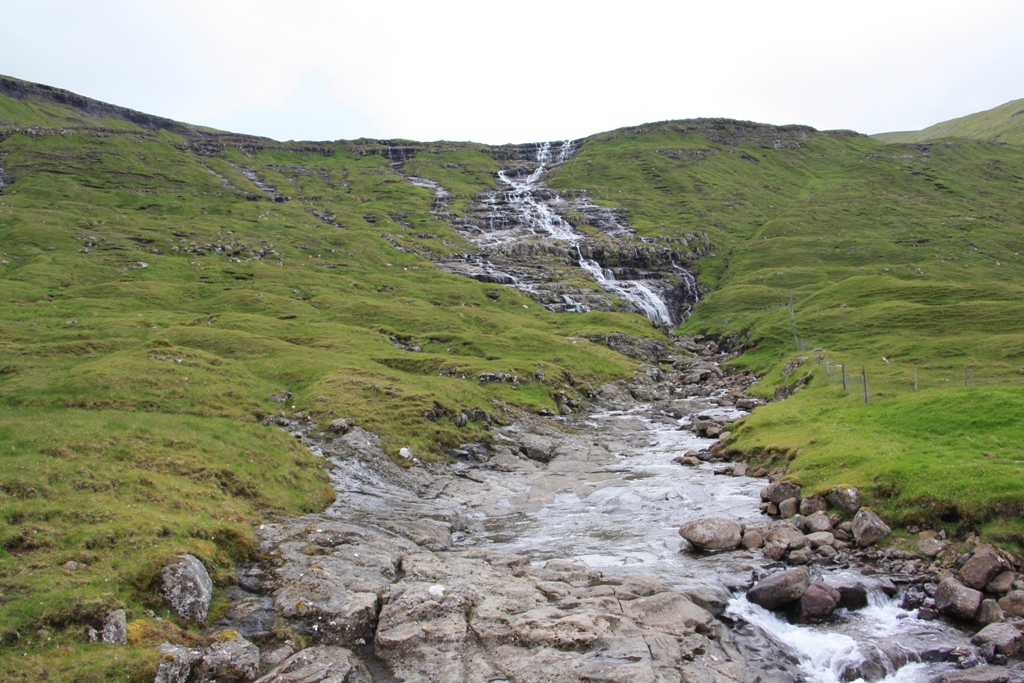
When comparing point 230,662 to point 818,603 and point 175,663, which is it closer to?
point 175,663

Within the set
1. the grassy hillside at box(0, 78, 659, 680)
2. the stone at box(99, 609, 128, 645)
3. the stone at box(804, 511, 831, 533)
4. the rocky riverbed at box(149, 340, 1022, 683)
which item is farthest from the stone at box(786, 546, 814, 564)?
the stone at box(99, 609, 128, 645)

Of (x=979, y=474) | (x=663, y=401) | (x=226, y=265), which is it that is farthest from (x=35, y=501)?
(x=226, y=265)

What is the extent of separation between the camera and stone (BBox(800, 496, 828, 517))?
27109mm

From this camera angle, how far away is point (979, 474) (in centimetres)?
2406

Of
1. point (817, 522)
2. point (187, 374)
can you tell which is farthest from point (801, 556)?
point (187, 374)

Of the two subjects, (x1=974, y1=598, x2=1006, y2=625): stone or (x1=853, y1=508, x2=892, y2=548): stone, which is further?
(x1=853, y1=508, x2=892, y2=548): stone

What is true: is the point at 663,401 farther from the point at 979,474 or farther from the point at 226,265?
the point at 226,265

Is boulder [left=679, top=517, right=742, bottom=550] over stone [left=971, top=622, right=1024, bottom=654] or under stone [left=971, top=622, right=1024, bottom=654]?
under

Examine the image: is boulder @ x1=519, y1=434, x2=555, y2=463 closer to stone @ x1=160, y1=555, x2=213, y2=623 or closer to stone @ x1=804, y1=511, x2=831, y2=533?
stone @ x1=804, y1=511, x2=831, y2=533

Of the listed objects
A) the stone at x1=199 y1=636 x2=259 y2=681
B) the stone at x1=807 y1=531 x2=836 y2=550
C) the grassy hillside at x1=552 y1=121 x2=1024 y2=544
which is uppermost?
the grassy hillside at x1=552 y1=121 x2=1024 y2=544

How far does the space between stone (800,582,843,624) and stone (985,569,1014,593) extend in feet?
15.3

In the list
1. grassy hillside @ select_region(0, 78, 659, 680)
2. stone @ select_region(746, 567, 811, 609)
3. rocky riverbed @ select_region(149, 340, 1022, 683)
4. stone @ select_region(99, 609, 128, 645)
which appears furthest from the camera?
stone @ select_region(746, 567, 811, 609)

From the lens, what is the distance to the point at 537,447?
4441 centimetres

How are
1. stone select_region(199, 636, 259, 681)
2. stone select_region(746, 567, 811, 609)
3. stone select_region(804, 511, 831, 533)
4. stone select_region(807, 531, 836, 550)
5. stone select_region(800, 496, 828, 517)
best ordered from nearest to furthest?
stone select_region(199, 636, 259, 681), stone select_region(746, 567, 811, 609), stone select_region(807, 531, 836, 550), stone select_region(804, 511, 831, 533), stone select_region(800, 496, 828, 517)
